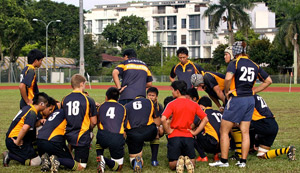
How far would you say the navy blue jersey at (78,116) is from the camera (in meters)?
7.69

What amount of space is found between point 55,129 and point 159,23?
9295 centimetres

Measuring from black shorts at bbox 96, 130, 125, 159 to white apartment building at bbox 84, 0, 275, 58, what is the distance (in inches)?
3053

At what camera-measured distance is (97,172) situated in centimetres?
748

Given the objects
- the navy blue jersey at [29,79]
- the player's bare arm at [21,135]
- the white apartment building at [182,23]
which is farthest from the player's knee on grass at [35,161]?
the white apartment building at [182,23]

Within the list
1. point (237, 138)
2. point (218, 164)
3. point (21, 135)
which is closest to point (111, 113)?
point (21, 135)

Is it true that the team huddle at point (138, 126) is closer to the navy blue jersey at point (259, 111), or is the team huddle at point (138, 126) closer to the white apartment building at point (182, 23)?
the navy blue jersey at point (259, 111)

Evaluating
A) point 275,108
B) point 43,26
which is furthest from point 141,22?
point 275,108

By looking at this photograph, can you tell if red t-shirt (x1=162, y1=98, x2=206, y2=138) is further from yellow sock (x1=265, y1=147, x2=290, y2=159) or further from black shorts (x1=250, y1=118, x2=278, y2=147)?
yellow sock (x1=265, y1=147, x2=290, y2=159)

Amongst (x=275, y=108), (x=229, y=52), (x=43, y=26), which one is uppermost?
(x=43, y=26)

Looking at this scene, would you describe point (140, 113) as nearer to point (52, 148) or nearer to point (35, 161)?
point (52, 148)

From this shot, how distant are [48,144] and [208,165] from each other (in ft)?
9.34

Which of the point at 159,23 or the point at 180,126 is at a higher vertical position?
Answer: the point at 159,23

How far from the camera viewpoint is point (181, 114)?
7684 millimetres

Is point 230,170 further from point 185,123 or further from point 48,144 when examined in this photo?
point 48,144
